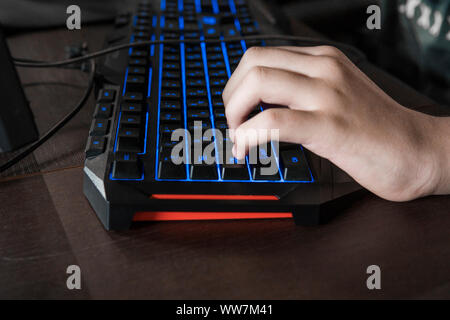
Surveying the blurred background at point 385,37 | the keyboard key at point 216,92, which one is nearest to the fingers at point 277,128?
the keyboard key at point 216,92

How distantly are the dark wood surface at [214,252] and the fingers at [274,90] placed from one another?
111 millimetres

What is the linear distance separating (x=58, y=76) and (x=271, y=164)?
0.39m

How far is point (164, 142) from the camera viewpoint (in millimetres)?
397

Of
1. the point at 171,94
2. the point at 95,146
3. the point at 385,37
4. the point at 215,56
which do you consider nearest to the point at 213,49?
the point at 215,56

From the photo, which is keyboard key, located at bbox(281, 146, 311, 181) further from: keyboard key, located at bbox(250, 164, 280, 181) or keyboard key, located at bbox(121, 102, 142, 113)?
keyboard key, located at bbox(121, 102, 142, 113)

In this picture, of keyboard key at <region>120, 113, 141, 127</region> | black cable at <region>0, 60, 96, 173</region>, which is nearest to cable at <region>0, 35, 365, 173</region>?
black cable at <region>0, 60, 96, 173</region>

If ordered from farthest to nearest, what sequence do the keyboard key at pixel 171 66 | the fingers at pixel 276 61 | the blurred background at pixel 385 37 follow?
the blurred background at pixel 385 37 → the keyboard key at pixel 171 66 → the fingers at pixel 276 61

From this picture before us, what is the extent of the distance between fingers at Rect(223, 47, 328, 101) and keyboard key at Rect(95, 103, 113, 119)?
0.42 ft

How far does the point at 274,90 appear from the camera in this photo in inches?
15.3

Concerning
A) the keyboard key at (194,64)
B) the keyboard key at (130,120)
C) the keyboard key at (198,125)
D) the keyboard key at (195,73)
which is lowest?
the keyboard key at (198,125)

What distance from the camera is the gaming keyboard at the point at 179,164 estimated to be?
36cm

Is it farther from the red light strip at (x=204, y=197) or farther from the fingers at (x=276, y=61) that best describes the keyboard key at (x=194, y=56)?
the red light strip at (x=204, y=197)
